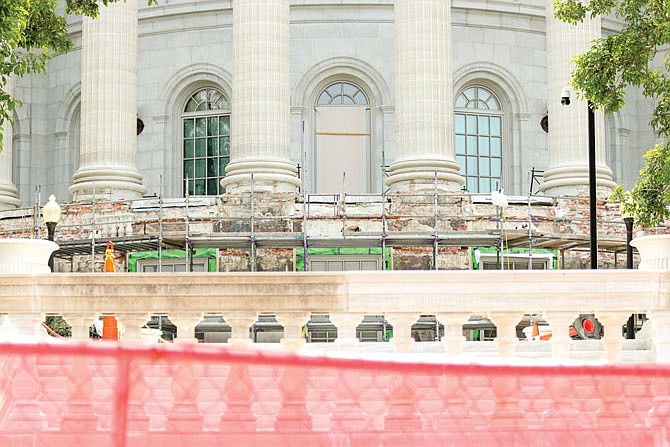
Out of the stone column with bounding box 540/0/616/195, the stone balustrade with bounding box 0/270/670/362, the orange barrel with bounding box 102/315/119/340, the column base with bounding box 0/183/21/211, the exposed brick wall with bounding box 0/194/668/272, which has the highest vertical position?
the stone column with bounding box 540/0/616/195

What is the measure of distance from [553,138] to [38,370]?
3560 cm

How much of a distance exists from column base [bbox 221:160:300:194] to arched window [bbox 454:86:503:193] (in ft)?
39.4

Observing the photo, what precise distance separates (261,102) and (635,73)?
18068mm

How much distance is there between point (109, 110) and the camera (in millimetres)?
39344

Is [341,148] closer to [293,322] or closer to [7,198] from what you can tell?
[7,198]

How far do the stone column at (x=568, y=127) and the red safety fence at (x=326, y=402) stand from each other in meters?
33.6

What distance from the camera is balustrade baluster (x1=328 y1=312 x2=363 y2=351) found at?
11547 mm

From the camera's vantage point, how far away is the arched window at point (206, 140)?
4859 centimetres

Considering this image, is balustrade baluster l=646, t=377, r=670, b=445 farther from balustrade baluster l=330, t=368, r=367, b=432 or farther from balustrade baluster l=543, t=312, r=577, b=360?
balustrade baluster l=543, t=312, r=577, b=360

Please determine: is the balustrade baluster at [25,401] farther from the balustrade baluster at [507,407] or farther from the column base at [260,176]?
the column base at [260,176]

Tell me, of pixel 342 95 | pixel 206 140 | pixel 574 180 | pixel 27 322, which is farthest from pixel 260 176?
pixel 27 322

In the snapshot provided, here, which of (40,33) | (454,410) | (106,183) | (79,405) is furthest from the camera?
(106,183)

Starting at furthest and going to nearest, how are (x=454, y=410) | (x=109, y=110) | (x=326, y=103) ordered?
(x=326, y=103) → (x=109, y=110) → (x=454, y=410)

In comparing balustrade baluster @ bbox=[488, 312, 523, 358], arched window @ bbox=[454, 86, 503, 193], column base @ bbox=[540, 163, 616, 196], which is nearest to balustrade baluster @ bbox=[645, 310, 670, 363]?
balustrade baluster @ bbox=[488, 312, 523, 358]
